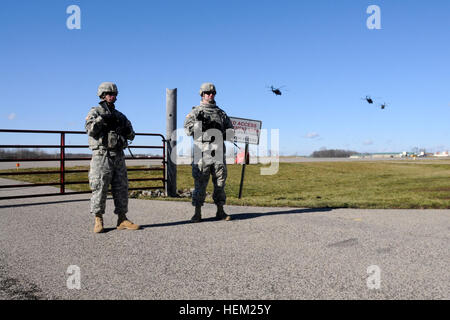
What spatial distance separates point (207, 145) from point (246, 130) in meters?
3.40

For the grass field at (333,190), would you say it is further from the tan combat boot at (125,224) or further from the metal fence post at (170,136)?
the tan combat boot at (125,224)

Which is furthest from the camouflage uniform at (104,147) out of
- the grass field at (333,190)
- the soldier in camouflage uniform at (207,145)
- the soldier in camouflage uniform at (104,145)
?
the grass field at (333,190)

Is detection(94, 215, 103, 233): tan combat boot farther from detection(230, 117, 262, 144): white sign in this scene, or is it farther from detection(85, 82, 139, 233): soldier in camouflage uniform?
detection(230, 117, 262, 144): white sign

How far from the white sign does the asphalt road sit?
9.99ft

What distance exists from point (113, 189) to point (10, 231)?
1.50 metres

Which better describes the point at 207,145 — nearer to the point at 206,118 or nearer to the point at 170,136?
the point at 206,118

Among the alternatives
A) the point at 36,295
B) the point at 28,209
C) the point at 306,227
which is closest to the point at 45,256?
the point at 36,295

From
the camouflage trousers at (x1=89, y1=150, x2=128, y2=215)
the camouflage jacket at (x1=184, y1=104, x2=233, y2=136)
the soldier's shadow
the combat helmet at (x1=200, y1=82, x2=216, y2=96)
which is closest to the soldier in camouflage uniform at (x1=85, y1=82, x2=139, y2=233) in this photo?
the camouflage trousers at (x1=89, y1=150, x2=128, y2=215)

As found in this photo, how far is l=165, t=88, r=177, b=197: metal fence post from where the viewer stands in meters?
9.80

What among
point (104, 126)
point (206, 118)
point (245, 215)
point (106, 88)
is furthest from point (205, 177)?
point (106, 88)

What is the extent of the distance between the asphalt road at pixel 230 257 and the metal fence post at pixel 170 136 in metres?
3.46

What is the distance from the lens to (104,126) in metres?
5.21

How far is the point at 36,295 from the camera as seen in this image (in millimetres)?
2889
